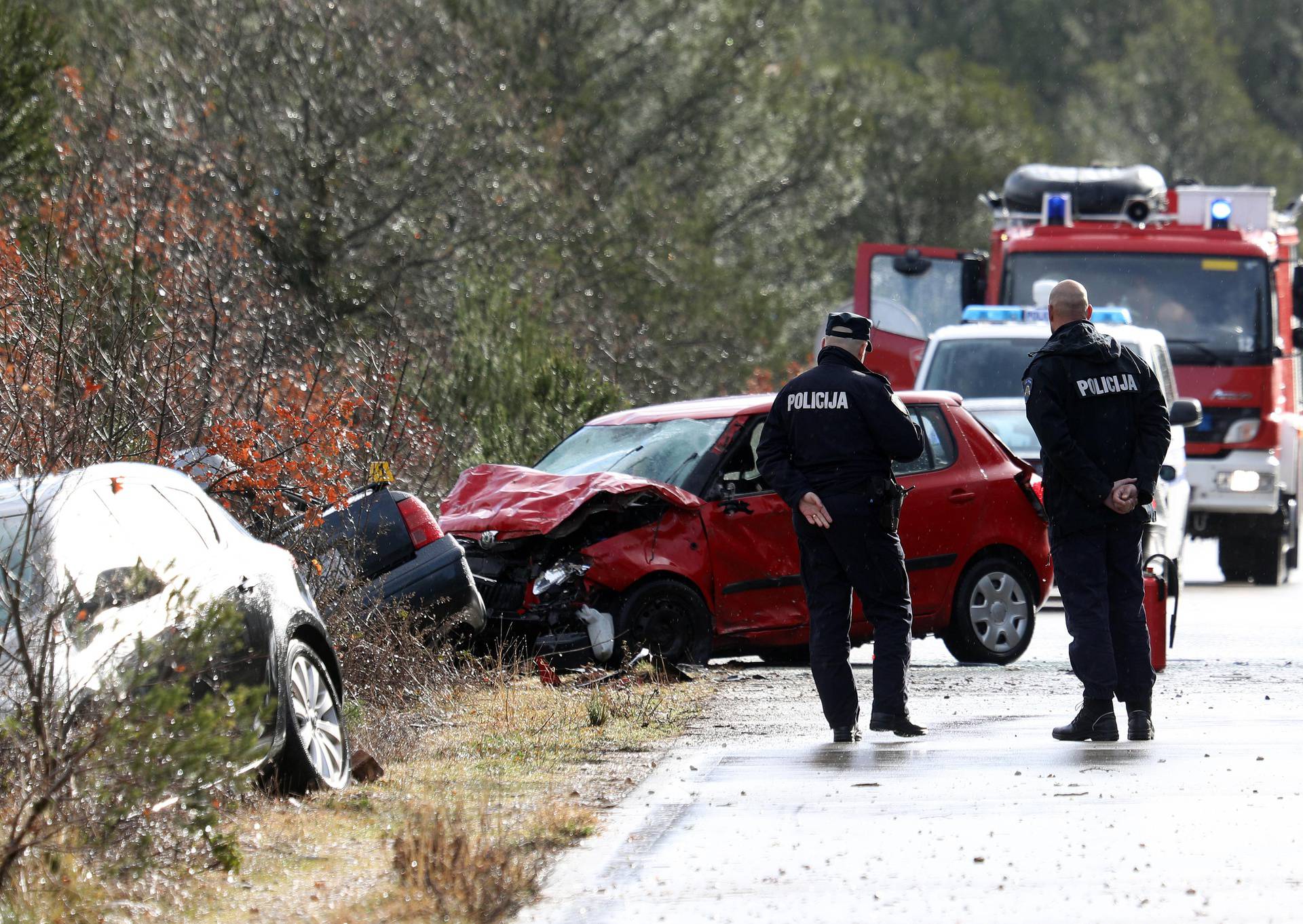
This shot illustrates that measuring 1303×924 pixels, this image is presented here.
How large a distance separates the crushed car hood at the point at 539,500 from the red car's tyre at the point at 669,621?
0.45 m

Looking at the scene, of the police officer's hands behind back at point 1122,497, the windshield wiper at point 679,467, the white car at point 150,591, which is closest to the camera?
the white car at point 150,591

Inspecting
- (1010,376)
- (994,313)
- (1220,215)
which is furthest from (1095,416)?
(1220,215)

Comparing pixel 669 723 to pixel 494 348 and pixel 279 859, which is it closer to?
pixel 279 859

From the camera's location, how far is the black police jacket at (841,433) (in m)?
8.66

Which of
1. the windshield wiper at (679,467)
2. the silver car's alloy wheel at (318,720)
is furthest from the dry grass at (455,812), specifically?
the windshield wiper at (679,467)

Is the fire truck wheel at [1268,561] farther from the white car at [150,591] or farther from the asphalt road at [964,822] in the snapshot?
the white car at [150,591]

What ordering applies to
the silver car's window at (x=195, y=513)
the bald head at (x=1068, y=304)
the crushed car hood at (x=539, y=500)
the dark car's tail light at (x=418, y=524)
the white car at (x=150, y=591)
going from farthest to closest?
the crushed car hood at (x=539, y=500) < the dark car's tail light at (x=418, y=524) < the bald head at (x=1068, y=304) < the silver car's window at (x=195, y=513) < the white car at (x=150, y=591)

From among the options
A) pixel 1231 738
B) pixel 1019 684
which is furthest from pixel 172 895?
pixel 1019 684

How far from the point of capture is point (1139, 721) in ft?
27.9

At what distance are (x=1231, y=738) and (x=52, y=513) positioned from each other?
4628 millimetres

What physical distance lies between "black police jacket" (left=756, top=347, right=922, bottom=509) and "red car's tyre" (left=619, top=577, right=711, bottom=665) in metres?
2.23

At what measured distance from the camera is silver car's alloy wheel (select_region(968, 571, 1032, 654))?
1197cm

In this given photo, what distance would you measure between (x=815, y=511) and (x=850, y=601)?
1.42 ft

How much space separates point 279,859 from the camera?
247 inches
